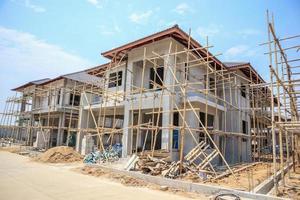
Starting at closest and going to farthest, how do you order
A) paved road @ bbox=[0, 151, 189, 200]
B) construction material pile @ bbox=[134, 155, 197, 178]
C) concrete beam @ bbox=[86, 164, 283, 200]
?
1. paved road @ bbox=[0, 151, 189, 200]
2. concrete beam @ bbox=[86, 164, 283, 200]
3. construction material pile @ bbox=[134, 155, 197, 178]

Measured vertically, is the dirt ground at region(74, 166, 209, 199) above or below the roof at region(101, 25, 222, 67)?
below

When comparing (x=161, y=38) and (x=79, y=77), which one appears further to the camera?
(x=79, y=77)

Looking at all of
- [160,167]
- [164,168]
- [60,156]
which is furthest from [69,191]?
[60,156]

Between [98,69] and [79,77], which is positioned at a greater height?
[79,77]

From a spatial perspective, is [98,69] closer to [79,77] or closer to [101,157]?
[79,77]

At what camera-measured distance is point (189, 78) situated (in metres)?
14.4

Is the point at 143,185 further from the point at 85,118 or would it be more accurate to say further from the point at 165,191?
the point at 85,118

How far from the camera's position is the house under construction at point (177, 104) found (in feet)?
35.3

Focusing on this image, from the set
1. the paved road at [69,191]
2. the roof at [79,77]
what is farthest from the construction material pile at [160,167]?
the roof at [79,77]

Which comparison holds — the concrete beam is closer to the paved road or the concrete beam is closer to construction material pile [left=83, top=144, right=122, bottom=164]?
the paved road

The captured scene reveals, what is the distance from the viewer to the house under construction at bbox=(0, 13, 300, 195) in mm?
10758

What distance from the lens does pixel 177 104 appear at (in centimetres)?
1230

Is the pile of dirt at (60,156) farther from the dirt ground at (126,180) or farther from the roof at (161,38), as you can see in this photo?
the roof at (161,38)

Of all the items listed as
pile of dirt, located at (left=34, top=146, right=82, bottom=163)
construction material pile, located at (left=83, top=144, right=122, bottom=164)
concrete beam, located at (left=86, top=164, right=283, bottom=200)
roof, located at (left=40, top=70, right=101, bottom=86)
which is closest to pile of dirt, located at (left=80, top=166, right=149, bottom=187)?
concrete beam, located at (left=86, top=164, right=283, bottom=200)
